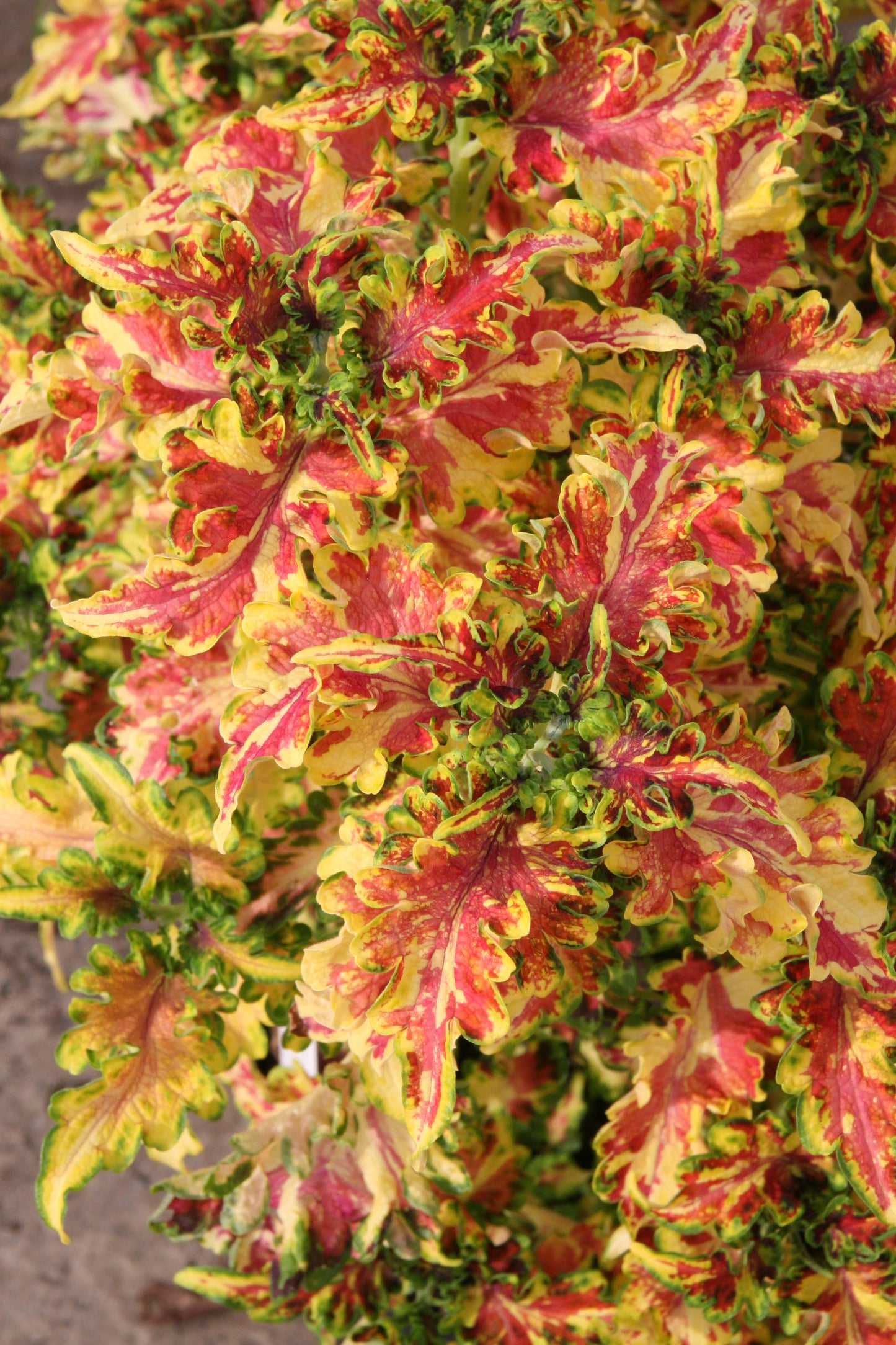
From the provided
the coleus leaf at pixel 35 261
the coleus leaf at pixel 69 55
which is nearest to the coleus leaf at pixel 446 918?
the coleus leaf at pixel 35 261

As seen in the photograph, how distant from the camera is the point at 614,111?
0.77m

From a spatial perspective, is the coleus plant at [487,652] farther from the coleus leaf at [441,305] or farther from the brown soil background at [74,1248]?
the brown soil background at [74,1248]

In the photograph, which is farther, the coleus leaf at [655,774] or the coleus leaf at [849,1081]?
the coleus leaf at [849,1081]

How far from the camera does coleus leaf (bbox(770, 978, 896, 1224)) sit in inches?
28.0

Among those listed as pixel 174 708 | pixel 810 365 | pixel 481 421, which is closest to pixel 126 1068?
pixel 174 708

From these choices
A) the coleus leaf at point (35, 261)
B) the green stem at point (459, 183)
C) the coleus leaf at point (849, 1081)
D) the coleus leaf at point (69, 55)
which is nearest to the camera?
the coleus leaf at point (849, 1081)

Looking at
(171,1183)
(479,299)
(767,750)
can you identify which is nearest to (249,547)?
(479,299)

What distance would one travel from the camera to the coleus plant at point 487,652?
0.65m

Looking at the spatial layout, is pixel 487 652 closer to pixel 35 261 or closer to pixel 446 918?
pixel 446 918

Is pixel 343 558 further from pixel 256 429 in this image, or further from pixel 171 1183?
pixel 171 1183

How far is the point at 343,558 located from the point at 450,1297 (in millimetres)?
635

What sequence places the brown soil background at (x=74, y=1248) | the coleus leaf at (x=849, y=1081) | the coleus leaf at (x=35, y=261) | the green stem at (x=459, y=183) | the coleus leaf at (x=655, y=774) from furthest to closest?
1. the brown soil background at (x=74, y=1248)
2. the coleus leaf at (x=35, y=261)
3. the green stem at (x=459, y=183)
4. the coleus leaf at (x=849, y=1081)
5. the coleus leaf at (x=655, y=774)

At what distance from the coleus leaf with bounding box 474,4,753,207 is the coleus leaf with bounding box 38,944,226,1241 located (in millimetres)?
554

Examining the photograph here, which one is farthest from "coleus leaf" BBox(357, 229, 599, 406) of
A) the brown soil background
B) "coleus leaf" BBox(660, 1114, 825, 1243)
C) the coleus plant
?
the brown soil background
